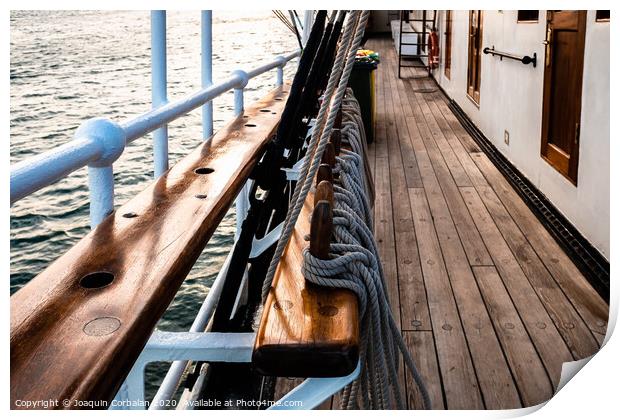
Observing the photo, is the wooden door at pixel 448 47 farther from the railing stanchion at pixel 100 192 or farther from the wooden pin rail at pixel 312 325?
the wooden pin rail at pixel 312 325

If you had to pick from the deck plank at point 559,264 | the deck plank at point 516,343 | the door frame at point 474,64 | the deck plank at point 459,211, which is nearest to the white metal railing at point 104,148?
A: the deck plank at point 516,343

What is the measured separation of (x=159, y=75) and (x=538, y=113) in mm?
2104

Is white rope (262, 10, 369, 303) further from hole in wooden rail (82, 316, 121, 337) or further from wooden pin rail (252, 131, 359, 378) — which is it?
hole in wooden rail (82, 316, 121, 337)

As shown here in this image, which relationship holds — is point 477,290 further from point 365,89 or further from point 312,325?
point 365,89

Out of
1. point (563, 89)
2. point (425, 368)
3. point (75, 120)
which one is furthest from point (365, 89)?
point (425, 368)

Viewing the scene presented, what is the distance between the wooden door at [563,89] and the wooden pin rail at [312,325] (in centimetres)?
183

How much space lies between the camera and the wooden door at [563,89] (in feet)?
7.43

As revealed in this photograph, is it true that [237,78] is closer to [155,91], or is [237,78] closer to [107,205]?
[155,91]

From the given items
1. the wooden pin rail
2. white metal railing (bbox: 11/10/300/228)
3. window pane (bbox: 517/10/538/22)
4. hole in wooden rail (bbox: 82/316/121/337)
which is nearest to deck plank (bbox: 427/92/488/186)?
window pane (bbox: 517/10/538/22)

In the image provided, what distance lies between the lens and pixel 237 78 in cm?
202

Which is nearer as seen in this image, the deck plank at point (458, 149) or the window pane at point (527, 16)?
the window pane at point (527, 16)

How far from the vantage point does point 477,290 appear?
77.2 inches

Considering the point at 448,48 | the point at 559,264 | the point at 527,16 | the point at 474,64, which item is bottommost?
the point at 559,264

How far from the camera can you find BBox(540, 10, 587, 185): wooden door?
7.43 ft
